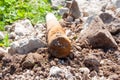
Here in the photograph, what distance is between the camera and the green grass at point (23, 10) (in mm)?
8016

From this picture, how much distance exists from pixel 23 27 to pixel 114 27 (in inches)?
69.3

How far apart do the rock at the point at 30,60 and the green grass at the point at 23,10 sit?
6.88 feet

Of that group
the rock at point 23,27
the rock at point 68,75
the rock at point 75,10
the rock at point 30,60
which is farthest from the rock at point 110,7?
the rock at point 68,75

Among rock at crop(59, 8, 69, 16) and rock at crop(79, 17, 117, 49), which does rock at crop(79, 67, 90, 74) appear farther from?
rock at crop(59, 8, 69, 16)

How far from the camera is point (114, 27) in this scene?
6578mm

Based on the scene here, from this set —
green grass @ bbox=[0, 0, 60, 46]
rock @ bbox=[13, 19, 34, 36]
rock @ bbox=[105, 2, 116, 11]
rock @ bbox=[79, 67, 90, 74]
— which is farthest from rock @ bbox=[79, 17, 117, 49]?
green grass @ bbox=[0, 0, 60, 46]

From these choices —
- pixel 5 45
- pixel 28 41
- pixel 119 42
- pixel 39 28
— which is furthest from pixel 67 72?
pixel 39 28

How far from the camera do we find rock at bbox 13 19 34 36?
731 cm

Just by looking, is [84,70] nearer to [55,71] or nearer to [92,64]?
[92,64]

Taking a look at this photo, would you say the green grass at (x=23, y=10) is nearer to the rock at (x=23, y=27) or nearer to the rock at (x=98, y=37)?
the rock at (x=23, y=27)

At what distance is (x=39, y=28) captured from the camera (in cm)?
748

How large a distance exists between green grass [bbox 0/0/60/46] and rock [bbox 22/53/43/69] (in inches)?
82.5

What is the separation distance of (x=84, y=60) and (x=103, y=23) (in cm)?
118

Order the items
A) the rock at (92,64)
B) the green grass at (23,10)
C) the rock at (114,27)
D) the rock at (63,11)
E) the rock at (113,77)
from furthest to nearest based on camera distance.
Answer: the rock at (63,11)
the green grass at (23,10)
the rock at (114,27)
the rock at (92,64)
the rock at (113,77)
